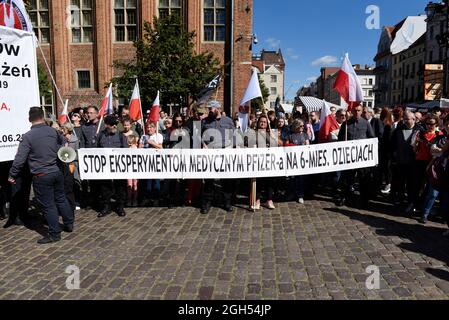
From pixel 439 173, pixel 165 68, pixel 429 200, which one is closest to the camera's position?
pixel 439 173

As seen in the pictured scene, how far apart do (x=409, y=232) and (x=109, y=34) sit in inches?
A: 1048

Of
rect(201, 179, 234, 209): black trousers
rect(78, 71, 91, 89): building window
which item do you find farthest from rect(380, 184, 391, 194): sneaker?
rect(78, 71, 91, 89): building window

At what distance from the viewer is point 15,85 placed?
20.0 ft

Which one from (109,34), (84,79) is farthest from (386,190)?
(84,79)

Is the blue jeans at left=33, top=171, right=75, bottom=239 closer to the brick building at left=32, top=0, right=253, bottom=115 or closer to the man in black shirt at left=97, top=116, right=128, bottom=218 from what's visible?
the man in black shirt at left=97, top=116, right=128, bottom=218

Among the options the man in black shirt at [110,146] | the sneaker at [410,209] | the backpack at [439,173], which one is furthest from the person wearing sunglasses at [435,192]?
the man in black shirt at [110,146]

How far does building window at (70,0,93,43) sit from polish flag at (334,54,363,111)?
81.6 feet

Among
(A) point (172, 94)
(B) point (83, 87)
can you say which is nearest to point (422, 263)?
(A) point (172, 94)

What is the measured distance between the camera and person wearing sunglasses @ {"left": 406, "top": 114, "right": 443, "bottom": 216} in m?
6.53

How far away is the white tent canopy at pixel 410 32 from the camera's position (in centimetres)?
5816

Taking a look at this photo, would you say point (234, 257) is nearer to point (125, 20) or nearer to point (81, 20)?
point (125, 20)

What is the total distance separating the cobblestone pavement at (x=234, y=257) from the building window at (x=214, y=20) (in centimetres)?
2212

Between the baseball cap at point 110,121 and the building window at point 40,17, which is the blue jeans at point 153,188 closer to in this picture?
the baseball cap at point 110,121

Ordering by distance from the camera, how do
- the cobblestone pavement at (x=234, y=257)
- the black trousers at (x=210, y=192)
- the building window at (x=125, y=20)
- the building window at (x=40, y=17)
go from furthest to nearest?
the building window at (x=40, y=17), the building window at (x=125, y=20), the black trousers at (x=210, y=192), the cobblestone pavement at (x=234, y=257)
